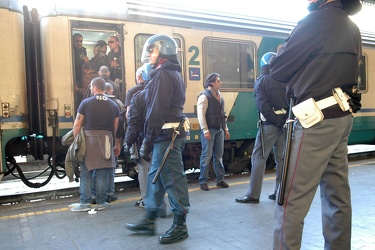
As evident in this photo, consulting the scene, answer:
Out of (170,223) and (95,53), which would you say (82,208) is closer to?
(170,223)

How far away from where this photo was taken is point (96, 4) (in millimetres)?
6098

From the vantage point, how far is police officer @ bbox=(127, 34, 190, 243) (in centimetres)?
354

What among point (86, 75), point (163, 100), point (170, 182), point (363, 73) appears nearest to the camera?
point (163, 100)

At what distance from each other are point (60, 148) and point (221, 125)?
273 centimetres

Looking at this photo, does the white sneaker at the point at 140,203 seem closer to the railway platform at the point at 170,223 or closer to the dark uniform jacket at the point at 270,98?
the railway platform at the point at 170,223

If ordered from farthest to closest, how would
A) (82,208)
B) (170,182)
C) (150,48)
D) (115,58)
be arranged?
1. (115,58)
2. (82,208)
3. (150,48)
4. (170,182)

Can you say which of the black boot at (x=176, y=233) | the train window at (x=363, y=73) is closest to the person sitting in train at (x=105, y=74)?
the black boot at (x=176, y=233)

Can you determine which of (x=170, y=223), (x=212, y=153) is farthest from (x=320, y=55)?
(x=212, y=153)

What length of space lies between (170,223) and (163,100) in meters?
1.56

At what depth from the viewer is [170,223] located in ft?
14.0

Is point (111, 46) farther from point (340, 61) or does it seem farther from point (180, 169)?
point (340, 61)

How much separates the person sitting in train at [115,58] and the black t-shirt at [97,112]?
4.23 feet

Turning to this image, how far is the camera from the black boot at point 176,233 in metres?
3.55

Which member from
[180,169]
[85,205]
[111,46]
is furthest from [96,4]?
[180,169]
